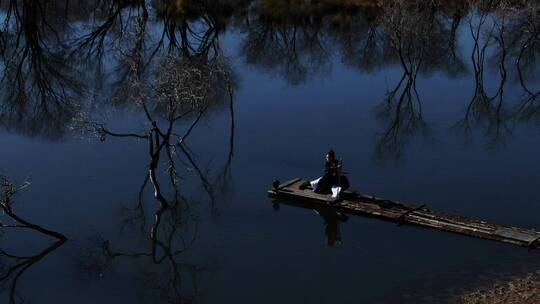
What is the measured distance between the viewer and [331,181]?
27859mm

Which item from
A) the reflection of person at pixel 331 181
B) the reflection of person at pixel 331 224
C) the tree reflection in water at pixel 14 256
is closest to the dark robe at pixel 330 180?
the reflection of person at pixel 331 181

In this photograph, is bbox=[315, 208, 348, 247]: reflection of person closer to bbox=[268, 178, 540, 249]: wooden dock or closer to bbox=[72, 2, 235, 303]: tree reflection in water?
bbox=[268, 178, 540, 249]: wooden dock

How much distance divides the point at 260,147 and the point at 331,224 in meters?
9.10

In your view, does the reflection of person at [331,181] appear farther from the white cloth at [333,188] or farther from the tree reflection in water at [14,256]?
the tree reflection in water at [14,256]

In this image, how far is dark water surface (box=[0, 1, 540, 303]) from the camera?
2316cm

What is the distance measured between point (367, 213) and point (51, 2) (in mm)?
46213

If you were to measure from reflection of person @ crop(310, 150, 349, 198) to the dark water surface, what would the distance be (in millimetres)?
978

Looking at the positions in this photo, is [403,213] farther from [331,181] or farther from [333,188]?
[331,181]

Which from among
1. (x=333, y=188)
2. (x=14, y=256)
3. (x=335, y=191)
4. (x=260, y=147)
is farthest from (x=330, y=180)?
(x=14, y=256)

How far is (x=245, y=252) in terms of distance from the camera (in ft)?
81.0

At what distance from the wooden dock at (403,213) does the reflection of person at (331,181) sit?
0.87ft

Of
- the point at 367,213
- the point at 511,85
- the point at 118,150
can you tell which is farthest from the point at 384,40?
the point at 367,213

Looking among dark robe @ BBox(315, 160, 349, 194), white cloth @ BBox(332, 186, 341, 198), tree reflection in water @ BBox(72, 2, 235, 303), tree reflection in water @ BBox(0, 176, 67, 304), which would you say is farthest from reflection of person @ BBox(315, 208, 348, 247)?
tree reflection in water @ BBox(0, 176, 67, 304)

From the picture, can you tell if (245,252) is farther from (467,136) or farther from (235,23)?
(235,23)
